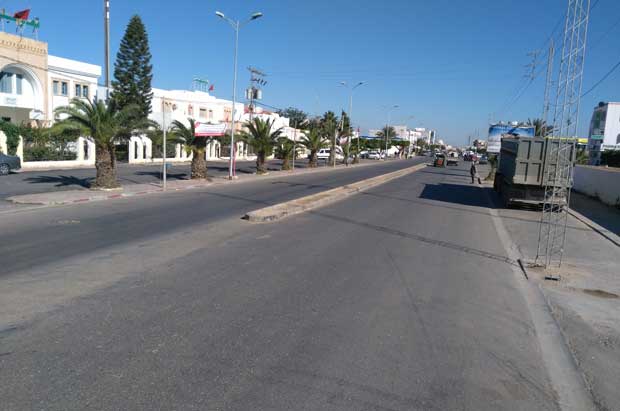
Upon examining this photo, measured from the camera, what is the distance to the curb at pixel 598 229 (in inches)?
547

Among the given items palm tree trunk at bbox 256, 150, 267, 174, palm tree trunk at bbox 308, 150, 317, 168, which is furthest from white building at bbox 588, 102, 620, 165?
palm tree trunk at bbox 256, 150, 267, 174

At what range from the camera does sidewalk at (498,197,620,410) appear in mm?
5152

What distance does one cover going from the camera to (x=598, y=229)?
52.0 ft

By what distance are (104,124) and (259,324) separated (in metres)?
16.8

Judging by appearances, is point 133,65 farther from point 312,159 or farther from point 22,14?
point 312,159

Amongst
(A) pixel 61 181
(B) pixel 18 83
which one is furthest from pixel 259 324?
(B) pixel 18 83

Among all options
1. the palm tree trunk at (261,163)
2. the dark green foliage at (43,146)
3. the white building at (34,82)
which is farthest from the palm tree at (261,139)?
the white building at (34,82)

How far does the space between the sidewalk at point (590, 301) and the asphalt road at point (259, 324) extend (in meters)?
0.51

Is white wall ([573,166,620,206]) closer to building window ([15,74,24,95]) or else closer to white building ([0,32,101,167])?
Result: white building ([0,32,101,167])

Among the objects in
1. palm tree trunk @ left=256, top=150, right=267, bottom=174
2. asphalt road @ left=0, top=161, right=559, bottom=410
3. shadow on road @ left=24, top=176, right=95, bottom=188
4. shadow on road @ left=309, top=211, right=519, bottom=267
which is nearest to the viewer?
asphalt road @ left=0, top=161, right=559, bottom=410

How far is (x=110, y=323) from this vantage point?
562cm

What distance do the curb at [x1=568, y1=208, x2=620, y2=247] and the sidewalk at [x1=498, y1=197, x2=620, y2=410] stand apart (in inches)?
2.9

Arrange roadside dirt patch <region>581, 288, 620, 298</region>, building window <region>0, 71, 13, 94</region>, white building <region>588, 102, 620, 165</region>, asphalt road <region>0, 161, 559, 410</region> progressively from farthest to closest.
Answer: white building <region>588, 102, 620, 165</region> < building window <region>0, 71, 13, 94</region> < roadside dirt patch <region>581, 288, 620, 298</region> < asphalt road <region>0, 161, 559, 410</region>

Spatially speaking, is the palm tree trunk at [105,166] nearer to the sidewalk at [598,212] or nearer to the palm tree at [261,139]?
the palm tree at [261,139]
